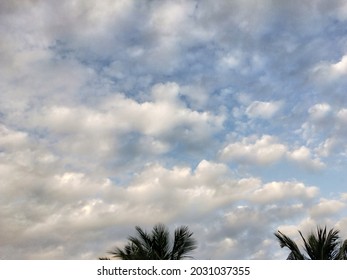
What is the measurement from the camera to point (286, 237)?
1861 centimetres

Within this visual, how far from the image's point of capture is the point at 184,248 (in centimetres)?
1931

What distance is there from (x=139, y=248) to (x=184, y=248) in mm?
1909
